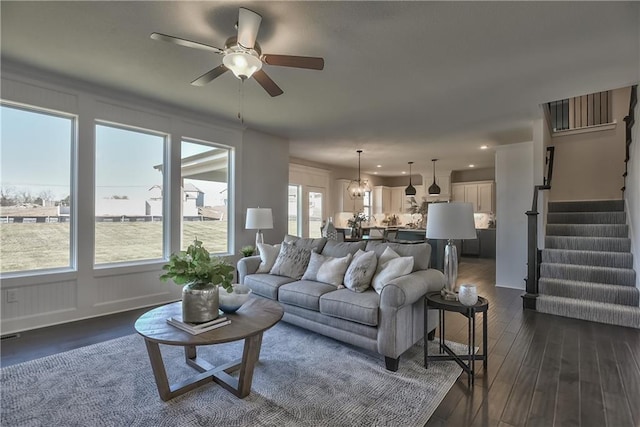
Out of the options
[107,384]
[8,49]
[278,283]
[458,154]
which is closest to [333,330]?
[278,283]

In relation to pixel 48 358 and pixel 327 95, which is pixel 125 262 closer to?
pixel 48 358

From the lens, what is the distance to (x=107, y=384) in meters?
2.27

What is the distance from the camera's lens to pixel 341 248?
369cm

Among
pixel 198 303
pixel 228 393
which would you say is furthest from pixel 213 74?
pixel 228 393

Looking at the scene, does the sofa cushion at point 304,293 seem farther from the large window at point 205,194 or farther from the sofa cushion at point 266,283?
the large window at point 205,194

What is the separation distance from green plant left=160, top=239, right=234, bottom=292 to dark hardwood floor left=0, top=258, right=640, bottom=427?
166 centimetres

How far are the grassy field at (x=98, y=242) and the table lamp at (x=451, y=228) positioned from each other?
371 centimetres

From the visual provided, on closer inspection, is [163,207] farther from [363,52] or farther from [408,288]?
[408,288]

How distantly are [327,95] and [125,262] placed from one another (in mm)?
3459

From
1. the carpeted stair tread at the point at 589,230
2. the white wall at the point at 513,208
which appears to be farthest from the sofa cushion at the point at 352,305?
the carpeted stair tread at the point at 589,230

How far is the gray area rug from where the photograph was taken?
191cm

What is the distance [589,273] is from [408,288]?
3.39 metres

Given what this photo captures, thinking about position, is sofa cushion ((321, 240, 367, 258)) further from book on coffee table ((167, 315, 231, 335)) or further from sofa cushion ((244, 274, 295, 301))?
book on coffee table ((167, 315, 231, 335))

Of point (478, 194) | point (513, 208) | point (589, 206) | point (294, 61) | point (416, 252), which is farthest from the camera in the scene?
point (478, 194)
